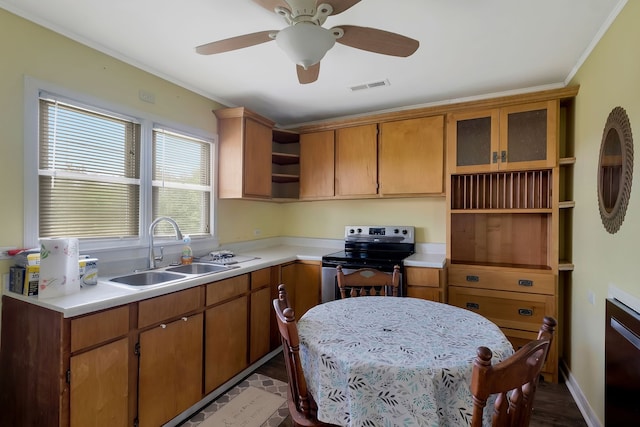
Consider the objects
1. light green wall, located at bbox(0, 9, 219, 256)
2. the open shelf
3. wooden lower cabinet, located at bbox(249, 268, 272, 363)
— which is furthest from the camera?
the open shelf

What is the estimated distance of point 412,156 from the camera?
9.68 feet

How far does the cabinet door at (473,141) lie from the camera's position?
2.62 metres

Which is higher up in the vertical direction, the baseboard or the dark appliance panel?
the dark appliance panel

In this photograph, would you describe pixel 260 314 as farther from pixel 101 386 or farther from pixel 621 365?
pixel 621 365

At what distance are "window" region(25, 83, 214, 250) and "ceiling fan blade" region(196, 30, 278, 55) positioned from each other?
0.99 m

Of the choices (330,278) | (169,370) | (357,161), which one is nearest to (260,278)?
(330,278)

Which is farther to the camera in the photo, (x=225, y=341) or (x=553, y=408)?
(x=225, y=341)

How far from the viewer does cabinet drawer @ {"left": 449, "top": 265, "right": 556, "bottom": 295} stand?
2.41 m

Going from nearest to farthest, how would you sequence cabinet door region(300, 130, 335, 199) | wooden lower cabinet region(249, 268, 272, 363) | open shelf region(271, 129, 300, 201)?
1. wooden lower cabinet region(249, 268, 272, 363)
2. cabinet door region(300, 130, 335, 199)
3. open shelf region(271, 129, 300, 201)

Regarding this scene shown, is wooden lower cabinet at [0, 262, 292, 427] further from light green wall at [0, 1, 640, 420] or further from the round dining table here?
the round dining table

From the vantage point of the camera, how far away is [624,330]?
1466 millimetres

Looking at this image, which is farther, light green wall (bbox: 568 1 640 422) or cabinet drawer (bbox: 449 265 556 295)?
cabinet drawer (bbox: 449 265 556 295)

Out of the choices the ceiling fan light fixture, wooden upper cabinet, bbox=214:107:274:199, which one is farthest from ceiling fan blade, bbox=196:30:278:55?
wooden upper cabinet, bbox=214:107:274:199

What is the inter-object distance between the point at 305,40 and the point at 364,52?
2.70ft
